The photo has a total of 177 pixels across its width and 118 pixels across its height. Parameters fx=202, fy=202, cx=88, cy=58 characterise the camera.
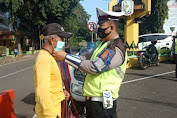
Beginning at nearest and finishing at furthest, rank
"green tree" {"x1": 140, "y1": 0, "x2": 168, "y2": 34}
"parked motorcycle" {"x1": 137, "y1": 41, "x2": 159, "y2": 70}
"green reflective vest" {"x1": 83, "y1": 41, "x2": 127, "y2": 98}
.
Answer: "green reflective vest" {"x1": 83, "y1": 41, "x2": 127, "y2": 98} < "parked motorcycle" {"x1": 137, "y1": 41, "x2": 159, "y2": 70} < "green tree" {"x1": 140, "y1": 0, "x2": 168, "y2": 34}

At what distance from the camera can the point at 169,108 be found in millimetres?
4617

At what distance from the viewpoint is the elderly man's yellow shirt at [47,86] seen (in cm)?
195

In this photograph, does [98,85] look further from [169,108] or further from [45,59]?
[169,108]

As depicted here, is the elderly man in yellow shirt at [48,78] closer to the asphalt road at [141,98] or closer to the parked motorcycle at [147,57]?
the asphalt road at [141,98]

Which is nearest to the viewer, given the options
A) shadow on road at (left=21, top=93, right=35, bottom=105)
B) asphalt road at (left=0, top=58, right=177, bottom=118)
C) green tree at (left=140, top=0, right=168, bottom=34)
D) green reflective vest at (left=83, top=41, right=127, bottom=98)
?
green reflective vest at (left=83, top=41, right=127, bottom=98)

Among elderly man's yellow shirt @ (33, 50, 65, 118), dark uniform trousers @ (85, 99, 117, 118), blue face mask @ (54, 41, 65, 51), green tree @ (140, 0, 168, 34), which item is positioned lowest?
dark uniform trousers @ (85, 99, 117, 118)

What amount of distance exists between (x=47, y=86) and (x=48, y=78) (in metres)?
0.08

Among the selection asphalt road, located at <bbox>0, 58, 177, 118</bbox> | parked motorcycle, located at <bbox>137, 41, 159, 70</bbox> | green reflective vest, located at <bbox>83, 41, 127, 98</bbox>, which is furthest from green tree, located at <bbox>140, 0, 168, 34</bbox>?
green reflective vest, located at <bbox>83, 41, 127, 98</bbox>

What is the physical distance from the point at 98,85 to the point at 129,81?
5635mm

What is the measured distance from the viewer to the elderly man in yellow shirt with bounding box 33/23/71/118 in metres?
1.95

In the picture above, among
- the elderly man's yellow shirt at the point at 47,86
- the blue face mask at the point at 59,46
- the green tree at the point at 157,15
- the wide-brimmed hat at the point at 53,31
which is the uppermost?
the green tree at the point at 157,15

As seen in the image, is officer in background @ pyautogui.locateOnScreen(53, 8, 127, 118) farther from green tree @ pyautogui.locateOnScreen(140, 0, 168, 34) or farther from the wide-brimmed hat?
green tree @ pyautogui.locateOnScreen(140, 0, 168, 34)

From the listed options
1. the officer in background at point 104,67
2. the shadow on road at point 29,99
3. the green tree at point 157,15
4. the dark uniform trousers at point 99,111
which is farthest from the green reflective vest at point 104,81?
the green tree at point 157,15

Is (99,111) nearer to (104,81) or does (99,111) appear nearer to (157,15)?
(104,81)
